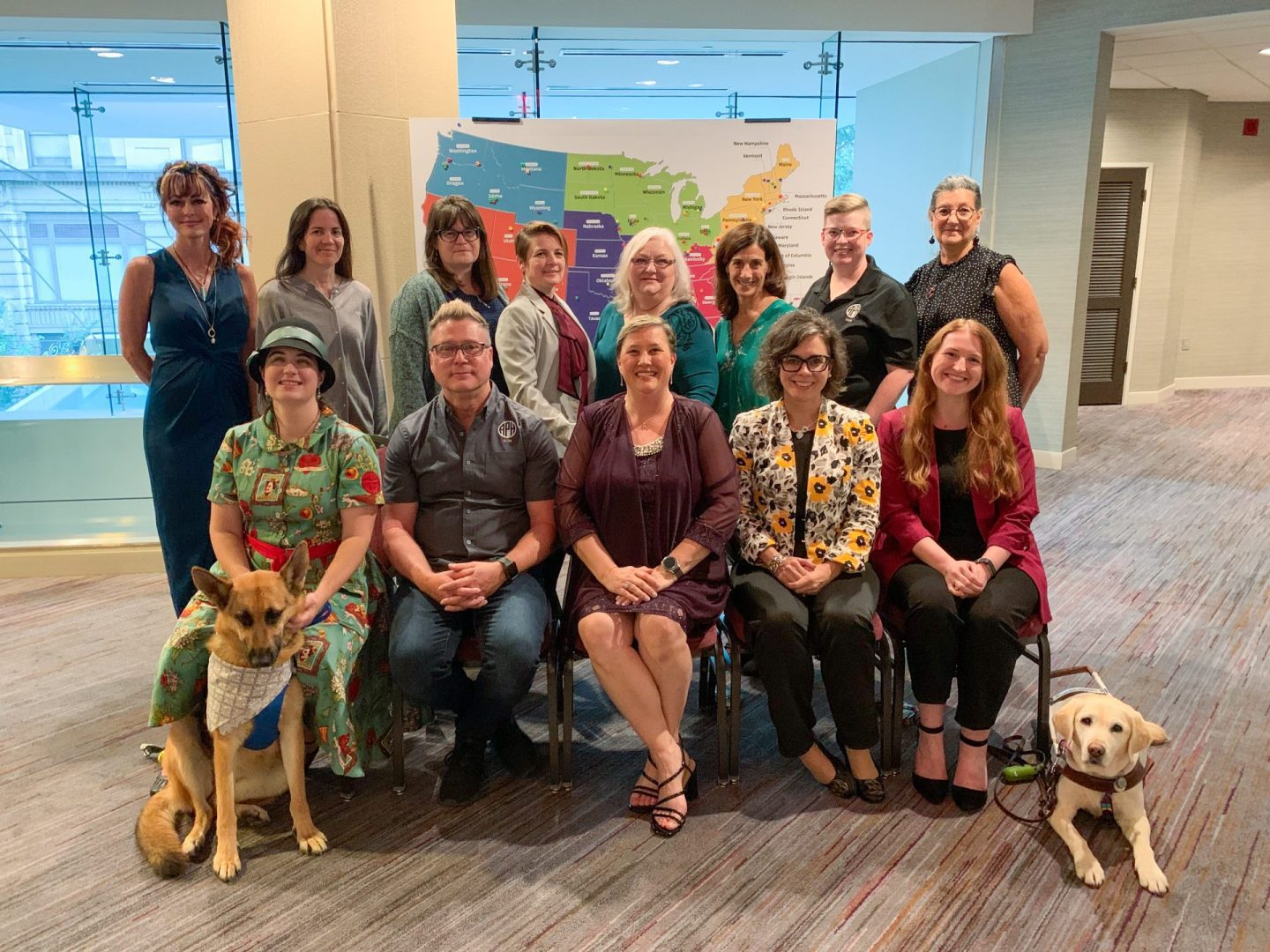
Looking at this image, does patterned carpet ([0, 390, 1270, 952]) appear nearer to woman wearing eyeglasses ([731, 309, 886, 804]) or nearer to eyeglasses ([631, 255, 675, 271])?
woman wearing eyeglasses ([731, 309, 886, 804])

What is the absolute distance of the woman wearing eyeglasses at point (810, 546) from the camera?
2.52m

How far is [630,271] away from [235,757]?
178 cm

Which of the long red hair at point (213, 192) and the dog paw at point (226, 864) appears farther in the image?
the long red hair at point (213, 192)

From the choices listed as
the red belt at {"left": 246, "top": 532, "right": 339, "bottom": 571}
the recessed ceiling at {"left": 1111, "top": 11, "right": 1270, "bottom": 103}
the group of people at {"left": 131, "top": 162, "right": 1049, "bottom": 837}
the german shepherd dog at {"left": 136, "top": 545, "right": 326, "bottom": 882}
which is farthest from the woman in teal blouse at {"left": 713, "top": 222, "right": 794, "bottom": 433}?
the recessed ceiling at {"left": 1111, "top": 11, "right": 1270, "bottom": 103}

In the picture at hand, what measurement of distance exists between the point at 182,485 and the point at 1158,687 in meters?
3.36

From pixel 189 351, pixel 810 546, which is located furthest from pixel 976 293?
pixel 189 351

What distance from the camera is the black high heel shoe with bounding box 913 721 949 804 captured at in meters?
2.57

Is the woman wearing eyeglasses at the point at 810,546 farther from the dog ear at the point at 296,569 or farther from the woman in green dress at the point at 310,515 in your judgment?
the dog ear at the point at 296,569

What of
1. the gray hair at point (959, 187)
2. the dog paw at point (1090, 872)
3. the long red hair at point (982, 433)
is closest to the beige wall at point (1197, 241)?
the gray hair at point (959, 187)

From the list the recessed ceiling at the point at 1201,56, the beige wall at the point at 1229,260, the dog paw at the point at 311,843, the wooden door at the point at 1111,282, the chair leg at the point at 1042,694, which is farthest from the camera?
the beige wall at the point at 1229,260

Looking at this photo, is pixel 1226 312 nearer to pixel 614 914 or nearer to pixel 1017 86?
pixel 1017 86

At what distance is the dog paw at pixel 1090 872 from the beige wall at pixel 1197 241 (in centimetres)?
803

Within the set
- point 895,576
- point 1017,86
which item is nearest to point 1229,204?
point 1017,86

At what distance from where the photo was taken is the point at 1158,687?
3236 mm
